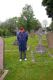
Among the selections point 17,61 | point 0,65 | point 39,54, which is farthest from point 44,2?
point 0,65

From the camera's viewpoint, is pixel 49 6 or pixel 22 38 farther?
pixel 49 6

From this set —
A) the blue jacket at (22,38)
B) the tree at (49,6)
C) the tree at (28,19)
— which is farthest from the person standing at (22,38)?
the tree at (28,19)

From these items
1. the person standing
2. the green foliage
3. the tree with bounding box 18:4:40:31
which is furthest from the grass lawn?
the green foliage

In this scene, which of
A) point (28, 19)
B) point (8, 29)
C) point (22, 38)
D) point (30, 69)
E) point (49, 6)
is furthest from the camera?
point (8, 29)

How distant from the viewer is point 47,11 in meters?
34.0

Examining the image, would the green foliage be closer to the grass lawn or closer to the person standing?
the person standing

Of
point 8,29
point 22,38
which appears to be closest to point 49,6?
point 22,38

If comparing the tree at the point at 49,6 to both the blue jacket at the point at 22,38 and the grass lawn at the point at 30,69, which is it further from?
the blue jacket at the point at 22,38

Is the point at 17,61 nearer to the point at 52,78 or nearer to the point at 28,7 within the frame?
the point at 52,78

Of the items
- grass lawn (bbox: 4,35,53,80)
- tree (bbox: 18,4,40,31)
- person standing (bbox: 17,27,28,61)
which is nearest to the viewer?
grass lawn (bbox: 4,35,53,80)

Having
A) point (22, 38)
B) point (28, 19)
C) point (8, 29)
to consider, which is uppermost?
point (28, 19)

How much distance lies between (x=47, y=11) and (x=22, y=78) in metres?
22.0

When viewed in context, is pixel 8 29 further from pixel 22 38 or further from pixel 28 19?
pixel 22 38

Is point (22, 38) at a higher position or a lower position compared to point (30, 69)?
higher
